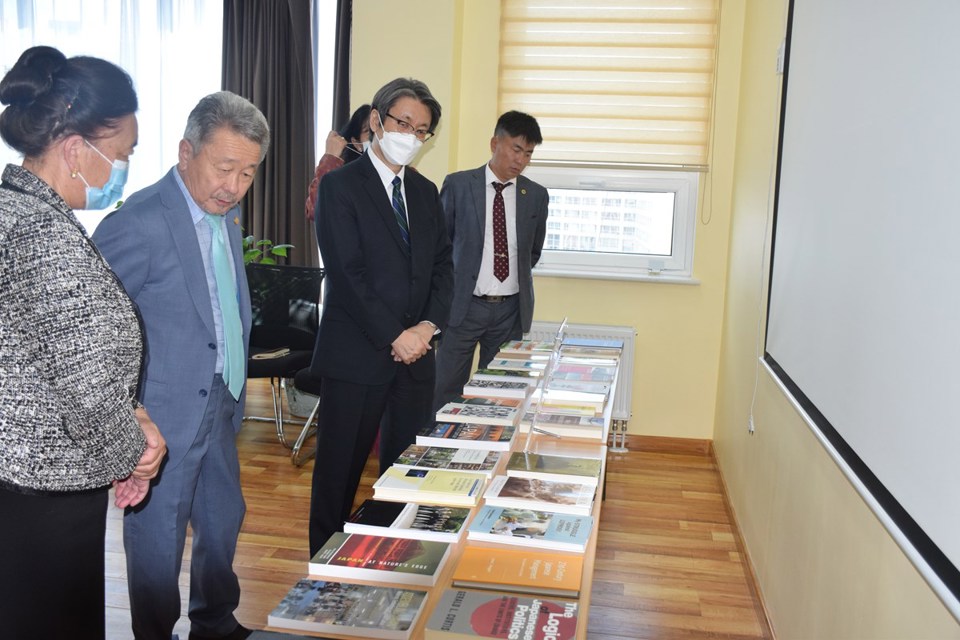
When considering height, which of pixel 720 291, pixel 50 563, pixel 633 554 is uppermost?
pixel 720 291

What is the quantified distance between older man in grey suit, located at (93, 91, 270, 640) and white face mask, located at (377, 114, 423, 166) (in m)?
0.53

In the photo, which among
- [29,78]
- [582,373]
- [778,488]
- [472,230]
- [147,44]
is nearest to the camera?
[29,78]

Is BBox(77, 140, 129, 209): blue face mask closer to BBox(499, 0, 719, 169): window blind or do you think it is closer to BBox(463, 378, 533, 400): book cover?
BBox(463, 378, 533, 400): book cover

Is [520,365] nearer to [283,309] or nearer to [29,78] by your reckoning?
[29,78]

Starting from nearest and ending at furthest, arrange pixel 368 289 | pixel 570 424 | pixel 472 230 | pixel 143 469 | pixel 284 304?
pixel 143 469 < pixel 570 424 < pixel 368 289 < pixel 472 230 < pixel 284 304

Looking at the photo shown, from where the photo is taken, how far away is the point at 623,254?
4.88 m

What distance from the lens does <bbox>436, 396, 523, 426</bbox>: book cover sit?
230cm

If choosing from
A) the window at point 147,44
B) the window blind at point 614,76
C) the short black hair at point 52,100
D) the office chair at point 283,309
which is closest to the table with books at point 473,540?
the short black hair at point 52,100

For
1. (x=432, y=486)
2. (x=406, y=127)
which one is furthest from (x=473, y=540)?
(x=406, y=127)

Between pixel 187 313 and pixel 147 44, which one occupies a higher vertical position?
pixel 147 44

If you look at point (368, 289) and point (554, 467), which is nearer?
point (554, 467)

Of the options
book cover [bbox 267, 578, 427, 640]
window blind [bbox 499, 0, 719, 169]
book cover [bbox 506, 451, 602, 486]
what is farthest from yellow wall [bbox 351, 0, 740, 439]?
book cover [bbox 267, 578, 427, 640]

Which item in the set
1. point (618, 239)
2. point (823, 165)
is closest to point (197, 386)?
point (823, 165)

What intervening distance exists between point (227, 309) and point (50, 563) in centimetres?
81
